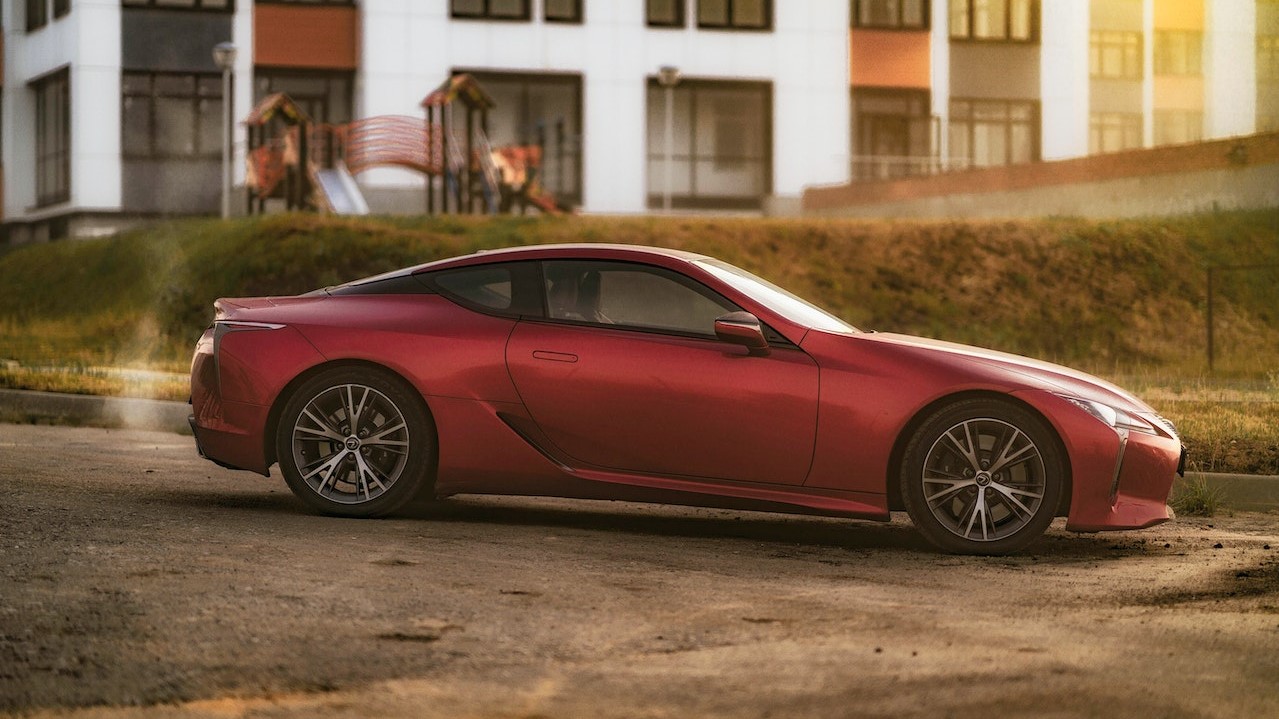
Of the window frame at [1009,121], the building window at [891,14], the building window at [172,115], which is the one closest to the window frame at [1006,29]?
the building window at [891,14]

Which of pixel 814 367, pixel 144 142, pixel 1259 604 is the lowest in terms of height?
pixel 1259 604

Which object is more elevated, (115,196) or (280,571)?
(115,196)

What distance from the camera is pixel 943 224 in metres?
24.4

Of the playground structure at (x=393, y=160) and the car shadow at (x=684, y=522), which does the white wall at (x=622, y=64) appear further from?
the car shadow at (x=684, y=522)

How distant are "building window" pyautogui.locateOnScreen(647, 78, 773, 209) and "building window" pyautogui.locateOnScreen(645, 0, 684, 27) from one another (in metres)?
1.53

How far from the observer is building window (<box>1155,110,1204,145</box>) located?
148 ft

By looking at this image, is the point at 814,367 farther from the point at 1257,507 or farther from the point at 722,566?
the point at 1257,507

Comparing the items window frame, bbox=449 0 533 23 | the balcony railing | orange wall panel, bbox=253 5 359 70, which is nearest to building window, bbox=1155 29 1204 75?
the balcony railing

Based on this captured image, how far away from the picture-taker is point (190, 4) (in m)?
36.9

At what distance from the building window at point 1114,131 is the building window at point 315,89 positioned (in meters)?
18.9

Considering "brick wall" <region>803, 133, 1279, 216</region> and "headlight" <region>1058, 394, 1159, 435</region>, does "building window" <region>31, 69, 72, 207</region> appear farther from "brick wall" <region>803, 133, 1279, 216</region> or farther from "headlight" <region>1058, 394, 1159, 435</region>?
"headlight" <region>1058, 394, 1159, 435</region>

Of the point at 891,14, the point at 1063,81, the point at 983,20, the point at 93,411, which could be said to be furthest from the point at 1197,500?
the point at 1063,81

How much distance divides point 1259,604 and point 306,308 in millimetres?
4551

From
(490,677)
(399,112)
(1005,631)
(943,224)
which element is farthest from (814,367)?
(399,112)
